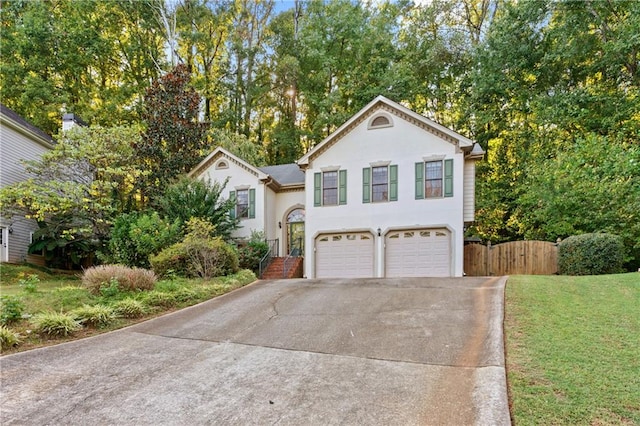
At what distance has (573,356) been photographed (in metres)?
4.51

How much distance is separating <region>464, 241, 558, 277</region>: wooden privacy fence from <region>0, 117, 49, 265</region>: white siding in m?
18.9

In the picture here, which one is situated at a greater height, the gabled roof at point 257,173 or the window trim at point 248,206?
the gabled roof at point 257,173

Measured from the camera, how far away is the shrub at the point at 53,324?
6.04 meters

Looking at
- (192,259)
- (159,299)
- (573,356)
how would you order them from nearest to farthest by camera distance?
(573,356) < (159,299) < (192,259)

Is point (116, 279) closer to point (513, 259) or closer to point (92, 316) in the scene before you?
point (92, 316)

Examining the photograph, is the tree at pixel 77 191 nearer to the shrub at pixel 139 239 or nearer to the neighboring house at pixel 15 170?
the neighboring house at pixel 15 170

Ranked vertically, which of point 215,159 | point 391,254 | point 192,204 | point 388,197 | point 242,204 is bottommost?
point 391,254

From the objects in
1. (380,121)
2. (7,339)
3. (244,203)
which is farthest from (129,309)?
(380,121)

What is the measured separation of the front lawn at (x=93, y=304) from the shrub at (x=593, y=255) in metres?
11.5

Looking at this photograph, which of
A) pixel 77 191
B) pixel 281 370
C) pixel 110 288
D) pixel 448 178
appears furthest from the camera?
pixel 448 178

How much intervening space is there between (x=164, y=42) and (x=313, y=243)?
22.6 m

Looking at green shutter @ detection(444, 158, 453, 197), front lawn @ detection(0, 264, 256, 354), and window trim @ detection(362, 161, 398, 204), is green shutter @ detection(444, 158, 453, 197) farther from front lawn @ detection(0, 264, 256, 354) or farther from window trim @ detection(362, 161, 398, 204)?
front lawn @ detection(0, 264, 256, 354)

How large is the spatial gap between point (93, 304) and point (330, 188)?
10068 mm

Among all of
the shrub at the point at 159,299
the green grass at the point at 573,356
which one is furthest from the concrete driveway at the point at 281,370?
the shrub at the point at 159,299
